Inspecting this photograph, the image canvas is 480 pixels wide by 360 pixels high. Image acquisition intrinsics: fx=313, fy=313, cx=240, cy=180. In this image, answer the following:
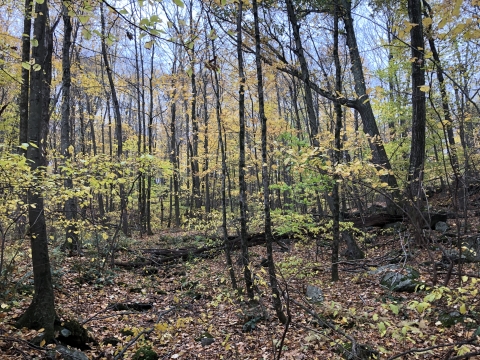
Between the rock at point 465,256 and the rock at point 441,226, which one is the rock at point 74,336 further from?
the rock at point 441,226

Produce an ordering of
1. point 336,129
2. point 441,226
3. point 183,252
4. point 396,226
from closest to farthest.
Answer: point 336,129 < point 441,226 < point 396,226 < point 183,252

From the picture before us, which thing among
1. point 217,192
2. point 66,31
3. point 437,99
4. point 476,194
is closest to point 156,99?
point 217,192

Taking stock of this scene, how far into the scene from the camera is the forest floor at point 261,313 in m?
3.99

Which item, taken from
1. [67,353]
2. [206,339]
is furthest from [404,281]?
[67,353]

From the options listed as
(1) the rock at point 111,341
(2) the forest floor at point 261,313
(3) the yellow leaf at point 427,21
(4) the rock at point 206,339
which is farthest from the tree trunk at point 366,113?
(1) the rock at point 111,341

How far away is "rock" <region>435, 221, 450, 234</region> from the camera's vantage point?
9180 millimetres

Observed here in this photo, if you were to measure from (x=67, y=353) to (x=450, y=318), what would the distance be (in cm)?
547

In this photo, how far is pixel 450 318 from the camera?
4.57 m

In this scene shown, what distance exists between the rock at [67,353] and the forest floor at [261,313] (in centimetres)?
15

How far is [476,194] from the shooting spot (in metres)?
12.2

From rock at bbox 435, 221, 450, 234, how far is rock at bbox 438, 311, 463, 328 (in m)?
5.23

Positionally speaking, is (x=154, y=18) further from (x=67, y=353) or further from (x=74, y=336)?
(x=74, y=336)

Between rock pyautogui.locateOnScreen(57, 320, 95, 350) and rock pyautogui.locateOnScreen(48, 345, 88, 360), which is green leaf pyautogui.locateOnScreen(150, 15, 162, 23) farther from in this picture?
rock pyautogui.locateOnScreen(57, 320, 95, 350)

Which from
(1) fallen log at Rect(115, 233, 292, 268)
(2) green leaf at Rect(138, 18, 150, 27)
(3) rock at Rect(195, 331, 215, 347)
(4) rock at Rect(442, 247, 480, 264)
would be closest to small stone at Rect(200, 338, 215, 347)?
(3) rock at Rect(195, 331, 215, 347)
